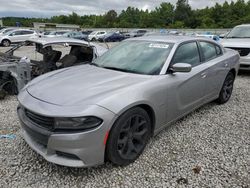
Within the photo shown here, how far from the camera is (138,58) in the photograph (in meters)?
3.49

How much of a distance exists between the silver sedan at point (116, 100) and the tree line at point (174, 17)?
71113 mm

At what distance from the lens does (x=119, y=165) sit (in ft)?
9.06

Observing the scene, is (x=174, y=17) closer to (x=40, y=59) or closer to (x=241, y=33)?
(x=241, y=33)

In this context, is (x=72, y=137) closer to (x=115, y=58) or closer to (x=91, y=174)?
(x=91, y=174)

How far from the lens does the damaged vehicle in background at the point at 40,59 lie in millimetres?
5184

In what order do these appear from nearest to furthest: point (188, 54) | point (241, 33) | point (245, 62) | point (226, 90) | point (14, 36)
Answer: point (188, 54), point (226, 90), point (245, 62), point (241, 33), point (14, 36)

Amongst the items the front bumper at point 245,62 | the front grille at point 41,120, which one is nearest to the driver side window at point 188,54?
the front grille at point 41,120

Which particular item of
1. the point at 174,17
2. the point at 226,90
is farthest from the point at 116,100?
the point at 174,17

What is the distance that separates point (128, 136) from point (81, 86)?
0.82 m

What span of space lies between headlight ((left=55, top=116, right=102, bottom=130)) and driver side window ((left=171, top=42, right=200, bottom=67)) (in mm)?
1598

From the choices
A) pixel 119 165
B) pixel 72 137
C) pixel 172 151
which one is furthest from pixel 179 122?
pixel 72 137

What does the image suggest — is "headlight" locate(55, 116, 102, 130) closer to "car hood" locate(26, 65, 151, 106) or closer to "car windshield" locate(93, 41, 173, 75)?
"car hood" locate(26, 65, 151, 106)

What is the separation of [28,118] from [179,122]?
8.15 ft

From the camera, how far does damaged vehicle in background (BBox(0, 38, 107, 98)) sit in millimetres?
5184
